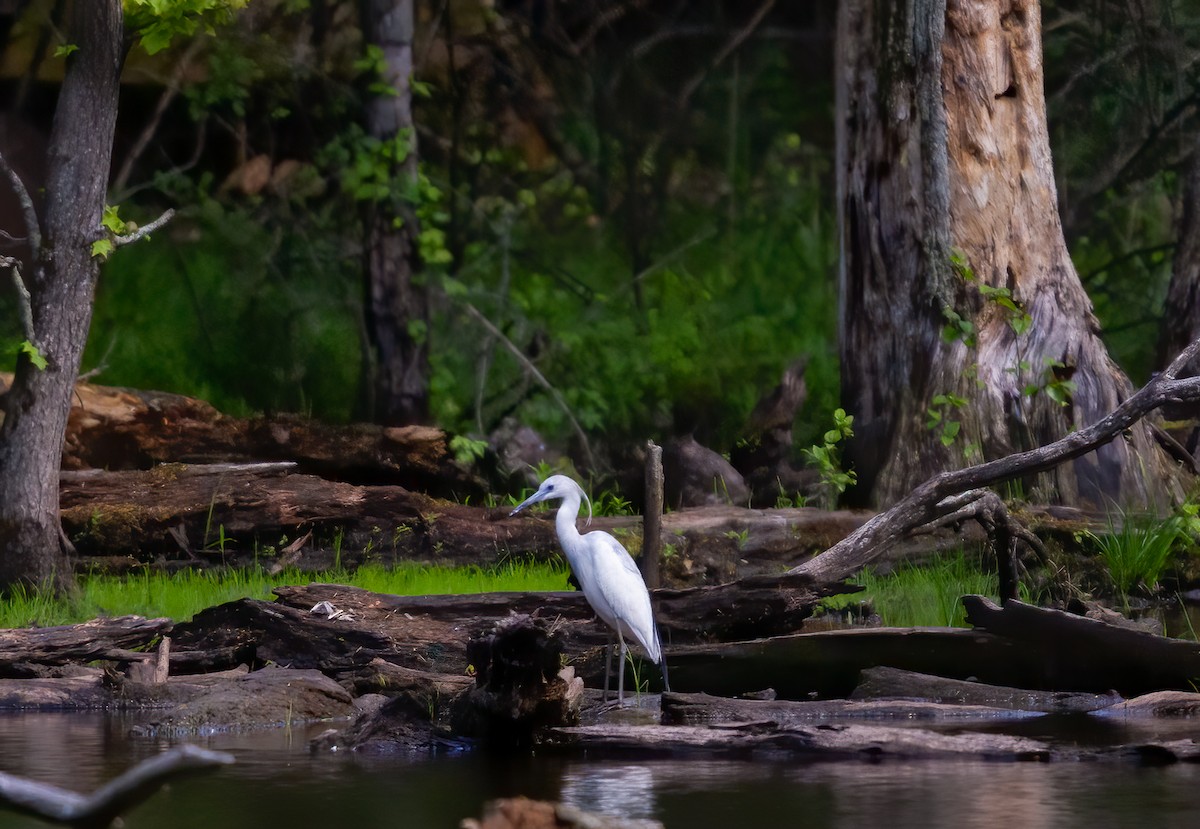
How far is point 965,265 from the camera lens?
10891 millimetres

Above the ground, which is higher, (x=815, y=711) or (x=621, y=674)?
(x=621, y=674)

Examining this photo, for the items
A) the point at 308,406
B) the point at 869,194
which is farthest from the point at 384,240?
the point at 869,194

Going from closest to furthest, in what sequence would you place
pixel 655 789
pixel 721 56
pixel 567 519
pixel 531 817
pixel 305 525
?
pixel 531 817 < pixel 655 789 < pixel 567 519 < pixel 305 525 < pixel 721 56

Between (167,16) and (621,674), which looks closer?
(621,674)

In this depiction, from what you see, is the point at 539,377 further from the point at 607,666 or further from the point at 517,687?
the point at 517,687

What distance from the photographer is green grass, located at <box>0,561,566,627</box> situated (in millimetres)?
8836

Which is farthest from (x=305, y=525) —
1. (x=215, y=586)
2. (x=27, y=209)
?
(x=27, y=209)

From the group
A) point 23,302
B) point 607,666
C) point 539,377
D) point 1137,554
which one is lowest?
point 607,666

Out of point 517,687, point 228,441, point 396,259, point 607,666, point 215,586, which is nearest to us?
point 517,687

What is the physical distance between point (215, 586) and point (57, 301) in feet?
6.68

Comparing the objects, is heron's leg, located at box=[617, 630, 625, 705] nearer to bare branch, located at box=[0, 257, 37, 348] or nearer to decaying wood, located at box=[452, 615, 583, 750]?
decaying wood, located at box=[452, 615, 583, 750]

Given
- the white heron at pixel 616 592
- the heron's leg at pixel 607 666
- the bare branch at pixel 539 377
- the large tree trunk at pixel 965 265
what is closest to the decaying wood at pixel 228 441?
the bare branch at pixel 539 377

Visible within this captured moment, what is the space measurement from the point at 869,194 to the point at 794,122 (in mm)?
6901

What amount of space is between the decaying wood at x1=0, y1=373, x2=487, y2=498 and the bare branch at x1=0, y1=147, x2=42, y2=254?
2125mm
